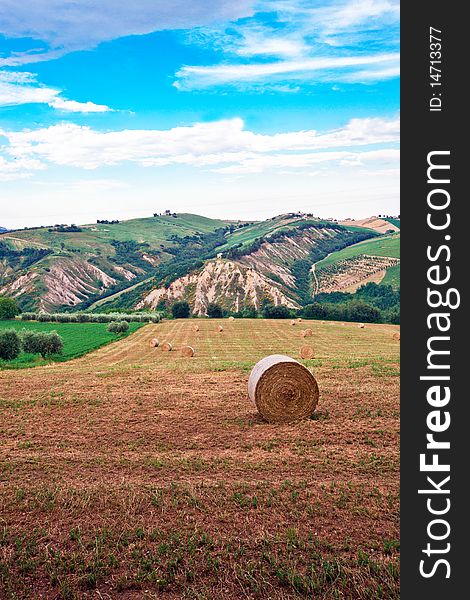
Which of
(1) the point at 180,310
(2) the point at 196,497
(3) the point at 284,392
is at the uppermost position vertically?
(1) the point at 180,310

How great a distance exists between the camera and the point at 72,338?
59.1 metres

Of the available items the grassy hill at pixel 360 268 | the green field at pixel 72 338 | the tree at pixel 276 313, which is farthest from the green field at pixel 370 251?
the green field at pixel 72 338

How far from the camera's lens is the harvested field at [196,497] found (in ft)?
22.5

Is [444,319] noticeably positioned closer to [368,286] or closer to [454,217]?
[454,217]

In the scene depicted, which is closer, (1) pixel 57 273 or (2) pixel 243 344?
(2) pixel 243 344

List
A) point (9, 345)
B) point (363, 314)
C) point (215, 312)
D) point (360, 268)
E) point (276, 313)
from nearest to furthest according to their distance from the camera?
point (9, 345), point (363, 314), point (276, 313), point (215, 312), point (360, 268)

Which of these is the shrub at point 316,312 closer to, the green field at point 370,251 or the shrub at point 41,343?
the shrub at point 41,343

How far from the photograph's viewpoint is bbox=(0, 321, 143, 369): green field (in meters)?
37.1

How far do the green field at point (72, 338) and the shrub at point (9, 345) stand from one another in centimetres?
53

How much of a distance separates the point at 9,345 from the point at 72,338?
23.3 meters

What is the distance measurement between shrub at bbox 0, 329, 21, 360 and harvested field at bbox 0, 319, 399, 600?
18429 millimetres

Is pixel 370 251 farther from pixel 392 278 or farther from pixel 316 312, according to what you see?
pixel 316 312

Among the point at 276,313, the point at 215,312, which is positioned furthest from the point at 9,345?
the point at 215,312

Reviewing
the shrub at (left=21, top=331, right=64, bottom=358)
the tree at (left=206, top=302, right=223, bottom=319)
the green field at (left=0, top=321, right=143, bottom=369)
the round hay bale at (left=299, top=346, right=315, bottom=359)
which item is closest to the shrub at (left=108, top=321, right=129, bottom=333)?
the green field at (left=0, top=321, right=143, bottom=369)
